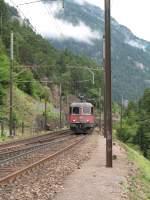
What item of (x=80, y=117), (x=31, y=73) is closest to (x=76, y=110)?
(x=80, y=117)

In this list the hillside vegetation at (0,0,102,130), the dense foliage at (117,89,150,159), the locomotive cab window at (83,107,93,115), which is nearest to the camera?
the locomotive cab window at (83,107,93,115)

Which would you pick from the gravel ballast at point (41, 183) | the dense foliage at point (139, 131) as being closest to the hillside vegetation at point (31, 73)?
the dense foliage at point (139, 131)

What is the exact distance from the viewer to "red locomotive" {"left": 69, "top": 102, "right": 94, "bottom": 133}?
2201 inches

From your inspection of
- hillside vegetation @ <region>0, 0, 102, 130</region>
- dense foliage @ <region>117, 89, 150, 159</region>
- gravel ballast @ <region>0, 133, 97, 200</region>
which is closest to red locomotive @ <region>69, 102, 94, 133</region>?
hillside vegetation @ <region>0, 0, 102, 130</region>

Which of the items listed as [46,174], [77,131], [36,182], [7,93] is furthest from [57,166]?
[7,93]

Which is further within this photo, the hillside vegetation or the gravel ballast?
the hillside vegetation

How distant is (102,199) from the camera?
12539 millimetres

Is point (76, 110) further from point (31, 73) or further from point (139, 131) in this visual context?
point (139, 131)

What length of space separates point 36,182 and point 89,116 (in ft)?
137

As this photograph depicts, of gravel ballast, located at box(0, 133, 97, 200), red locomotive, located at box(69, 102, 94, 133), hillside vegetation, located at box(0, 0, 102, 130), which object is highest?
hillside vegetation, located at box(0, 0, 102, 130)

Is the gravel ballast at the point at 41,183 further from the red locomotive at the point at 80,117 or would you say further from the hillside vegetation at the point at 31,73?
the red locomotive at the point at 80,117

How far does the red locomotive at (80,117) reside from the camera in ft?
183

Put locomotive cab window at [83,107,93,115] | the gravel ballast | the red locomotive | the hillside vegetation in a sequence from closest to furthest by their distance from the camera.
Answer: the gravel ballast, the red locomotive, locomotive cab window at [83,107,93,115], the hillside vegetation

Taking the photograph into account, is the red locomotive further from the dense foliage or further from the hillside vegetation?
the dense foliage
